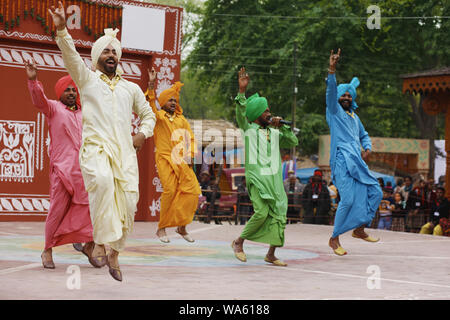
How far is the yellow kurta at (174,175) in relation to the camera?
10867 millimetres

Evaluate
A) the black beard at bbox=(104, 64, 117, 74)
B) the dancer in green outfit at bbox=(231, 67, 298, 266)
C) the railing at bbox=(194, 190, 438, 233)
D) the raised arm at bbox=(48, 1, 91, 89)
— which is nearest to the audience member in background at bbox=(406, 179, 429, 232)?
the railing at bbox=(194, 190, 438, 233)

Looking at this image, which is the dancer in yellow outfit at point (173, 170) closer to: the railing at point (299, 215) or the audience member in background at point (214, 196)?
the railing at point (299, 215)

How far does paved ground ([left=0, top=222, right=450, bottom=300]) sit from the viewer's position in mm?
6082

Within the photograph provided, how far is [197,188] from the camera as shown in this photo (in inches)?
437

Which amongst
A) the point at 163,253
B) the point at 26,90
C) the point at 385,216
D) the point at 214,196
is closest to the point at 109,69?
the point at 163,253

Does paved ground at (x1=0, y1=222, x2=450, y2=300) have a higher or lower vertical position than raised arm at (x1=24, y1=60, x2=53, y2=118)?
lower

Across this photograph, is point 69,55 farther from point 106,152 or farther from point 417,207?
point 417,207

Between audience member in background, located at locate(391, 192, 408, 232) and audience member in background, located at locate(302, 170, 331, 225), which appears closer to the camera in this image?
audience member in background, located at locate(391, 192, 408, 232)

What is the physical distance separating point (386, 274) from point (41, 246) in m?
4.38

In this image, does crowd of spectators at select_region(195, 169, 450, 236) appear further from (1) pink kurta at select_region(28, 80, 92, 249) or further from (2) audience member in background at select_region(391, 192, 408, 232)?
(1) pink kurta at select_region(28, 80, 92, 249)

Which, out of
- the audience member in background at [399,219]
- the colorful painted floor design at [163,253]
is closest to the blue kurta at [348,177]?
the colorful painted floor design at [163,253]

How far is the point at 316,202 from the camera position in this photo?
17.1 m

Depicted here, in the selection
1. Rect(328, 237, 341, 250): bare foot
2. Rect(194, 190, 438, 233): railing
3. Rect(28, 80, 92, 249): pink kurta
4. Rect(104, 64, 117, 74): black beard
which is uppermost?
Rect(104, 64, 117, 74): black beard

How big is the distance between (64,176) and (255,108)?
7.42 feet
